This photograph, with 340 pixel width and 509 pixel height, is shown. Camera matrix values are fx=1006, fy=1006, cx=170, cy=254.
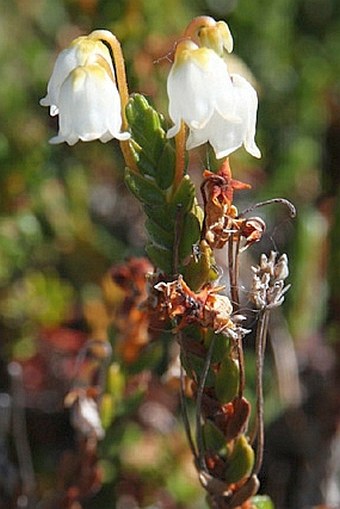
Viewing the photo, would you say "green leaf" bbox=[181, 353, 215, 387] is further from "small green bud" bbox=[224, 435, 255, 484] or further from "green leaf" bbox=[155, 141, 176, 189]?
"green leaf" bbox=[155, 141, 176, 189]

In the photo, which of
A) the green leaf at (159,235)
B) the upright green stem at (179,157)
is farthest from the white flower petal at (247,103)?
the green leaf at (159,235)

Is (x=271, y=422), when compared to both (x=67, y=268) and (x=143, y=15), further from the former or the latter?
(x=143, y=15)

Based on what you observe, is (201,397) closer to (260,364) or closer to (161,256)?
(260,364)

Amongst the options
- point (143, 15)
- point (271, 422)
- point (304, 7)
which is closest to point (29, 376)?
point (271, 422)

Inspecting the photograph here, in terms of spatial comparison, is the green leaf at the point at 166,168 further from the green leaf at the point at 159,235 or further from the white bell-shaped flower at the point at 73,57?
the white bell-shaped flower at the point at 73,57

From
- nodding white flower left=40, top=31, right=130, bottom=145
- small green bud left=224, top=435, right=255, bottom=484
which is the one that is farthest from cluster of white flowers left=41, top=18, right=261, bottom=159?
small green bud left=224, top=435, right=255, bottom=484

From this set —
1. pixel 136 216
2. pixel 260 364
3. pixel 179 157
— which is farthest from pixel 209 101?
pixel 136 216

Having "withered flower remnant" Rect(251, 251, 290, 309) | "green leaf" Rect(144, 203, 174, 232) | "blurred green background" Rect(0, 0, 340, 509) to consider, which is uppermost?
"green leaf" Rect(144, 203, 174, 232)
